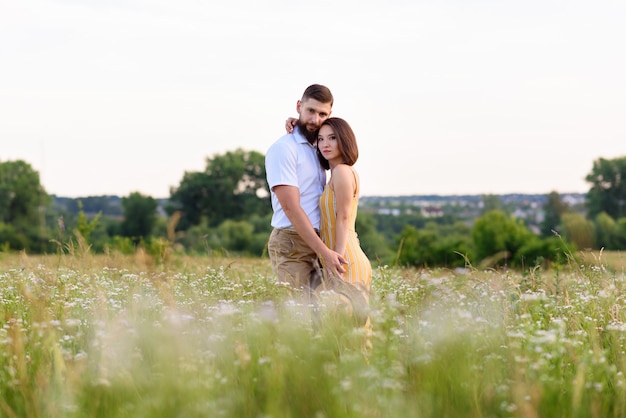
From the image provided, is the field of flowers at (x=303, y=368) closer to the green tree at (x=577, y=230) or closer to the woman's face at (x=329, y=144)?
the woman's face at (x=329, y=144)

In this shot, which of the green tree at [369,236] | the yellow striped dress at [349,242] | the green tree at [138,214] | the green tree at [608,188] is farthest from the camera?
the green tree at [608,188]

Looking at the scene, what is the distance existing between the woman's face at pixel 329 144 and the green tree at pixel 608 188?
10205 cm

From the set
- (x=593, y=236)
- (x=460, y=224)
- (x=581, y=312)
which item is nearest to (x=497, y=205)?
(x=460, y=224)

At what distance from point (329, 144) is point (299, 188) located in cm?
55

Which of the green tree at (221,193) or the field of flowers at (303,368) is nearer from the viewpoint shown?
the field of flowers at (303,368)

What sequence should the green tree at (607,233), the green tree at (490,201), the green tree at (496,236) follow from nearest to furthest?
the green tree at (496,236)
the green tree at (607,233)
the green tree at (490,201)

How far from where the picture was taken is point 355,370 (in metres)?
4.07

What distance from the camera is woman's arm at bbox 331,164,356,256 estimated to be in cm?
645

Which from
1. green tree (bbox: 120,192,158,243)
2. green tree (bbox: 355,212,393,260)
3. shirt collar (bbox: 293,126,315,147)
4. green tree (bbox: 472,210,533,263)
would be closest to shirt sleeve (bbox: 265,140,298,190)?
shirt collar (bbox: 293,126,315,147)

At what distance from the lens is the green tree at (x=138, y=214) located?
8969 centimetres

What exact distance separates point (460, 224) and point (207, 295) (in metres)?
105

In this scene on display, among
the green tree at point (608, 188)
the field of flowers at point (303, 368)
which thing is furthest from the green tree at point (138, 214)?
the field of flowers at point (303, 368)

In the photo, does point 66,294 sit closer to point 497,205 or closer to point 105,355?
point 105,355

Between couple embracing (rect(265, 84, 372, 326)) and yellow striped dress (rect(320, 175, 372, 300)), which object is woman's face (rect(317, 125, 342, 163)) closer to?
couple embracing (rect(265, 84, 372, 326))
